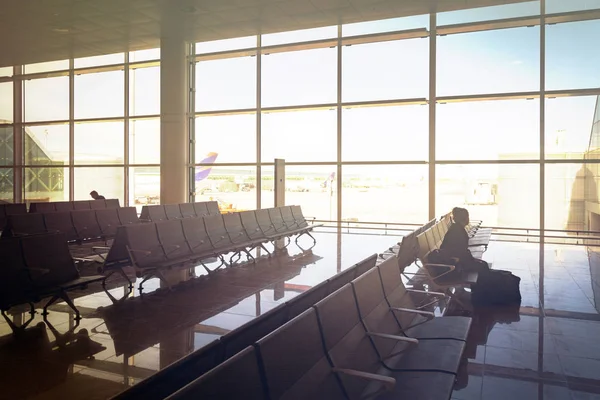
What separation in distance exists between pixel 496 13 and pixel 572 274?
713cm

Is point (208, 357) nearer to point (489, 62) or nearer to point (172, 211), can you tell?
point (172, 211)

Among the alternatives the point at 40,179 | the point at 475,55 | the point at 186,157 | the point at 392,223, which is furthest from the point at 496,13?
the point at 40,179

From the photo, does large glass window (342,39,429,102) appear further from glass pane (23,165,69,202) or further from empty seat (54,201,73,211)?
glass pane (23,165,69,202)

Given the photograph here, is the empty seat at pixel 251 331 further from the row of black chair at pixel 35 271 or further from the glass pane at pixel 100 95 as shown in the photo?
the glass pane at pixel 100 95

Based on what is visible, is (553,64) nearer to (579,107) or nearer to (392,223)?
(579,107)

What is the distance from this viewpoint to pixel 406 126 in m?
12.3

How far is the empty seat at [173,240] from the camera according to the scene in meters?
5.86

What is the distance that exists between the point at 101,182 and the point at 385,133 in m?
10.00

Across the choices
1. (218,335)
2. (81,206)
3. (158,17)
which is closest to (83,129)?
(81,206)

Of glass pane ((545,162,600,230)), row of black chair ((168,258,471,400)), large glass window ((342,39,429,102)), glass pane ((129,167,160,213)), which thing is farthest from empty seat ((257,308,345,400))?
glass pane ((129,167,160,213))

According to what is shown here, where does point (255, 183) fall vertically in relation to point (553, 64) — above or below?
below

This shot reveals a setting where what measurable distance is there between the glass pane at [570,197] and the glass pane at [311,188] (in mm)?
5364

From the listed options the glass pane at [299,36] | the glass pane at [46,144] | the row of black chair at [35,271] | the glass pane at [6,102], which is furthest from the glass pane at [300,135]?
→ the glass pane at [6,102]

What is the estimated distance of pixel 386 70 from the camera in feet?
40.5
